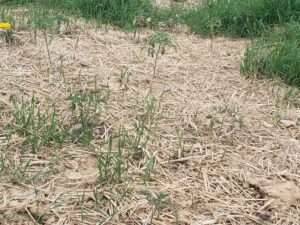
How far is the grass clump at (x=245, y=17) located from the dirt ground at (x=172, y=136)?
42cm

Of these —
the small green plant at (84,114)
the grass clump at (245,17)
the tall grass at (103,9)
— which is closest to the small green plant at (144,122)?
the small green plant at (84,114)

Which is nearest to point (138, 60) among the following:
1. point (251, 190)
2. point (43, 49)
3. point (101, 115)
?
point (43, 49)

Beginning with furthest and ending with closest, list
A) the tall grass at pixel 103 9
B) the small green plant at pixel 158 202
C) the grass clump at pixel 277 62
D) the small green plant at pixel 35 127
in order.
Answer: the tall grass at pixel 103 9 < the grass clump at pixel 277 62 < the small green plant at pixel 35 127 < the small green plant at pixel 158 202

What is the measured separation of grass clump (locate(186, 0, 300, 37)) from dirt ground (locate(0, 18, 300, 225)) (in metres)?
0.42

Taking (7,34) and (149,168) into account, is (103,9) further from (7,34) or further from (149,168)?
(149,168)

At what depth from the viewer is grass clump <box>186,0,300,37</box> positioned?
12.4ft

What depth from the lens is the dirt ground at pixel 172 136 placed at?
1.74 meters

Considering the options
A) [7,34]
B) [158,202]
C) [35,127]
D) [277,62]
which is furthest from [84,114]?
[277,62]

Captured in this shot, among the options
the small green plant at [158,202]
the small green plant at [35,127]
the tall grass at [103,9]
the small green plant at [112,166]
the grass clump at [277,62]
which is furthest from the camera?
the tall grass at [103,9]

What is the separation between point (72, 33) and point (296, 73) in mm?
1623

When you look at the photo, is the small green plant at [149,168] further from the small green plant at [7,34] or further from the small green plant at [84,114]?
the small green plant at [7,34]

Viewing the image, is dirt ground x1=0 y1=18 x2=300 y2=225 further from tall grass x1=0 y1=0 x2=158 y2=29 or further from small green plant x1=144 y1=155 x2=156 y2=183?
tall grass x1=0 y1=0 x2=158 y2=29

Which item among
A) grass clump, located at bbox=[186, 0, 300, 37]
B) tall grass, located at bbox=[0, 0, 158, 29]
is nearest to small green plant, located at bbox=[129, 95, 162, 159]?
tall grass, located at bbox=[0, 0, 158, 29]

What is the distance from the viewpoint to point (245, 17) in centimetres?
383
